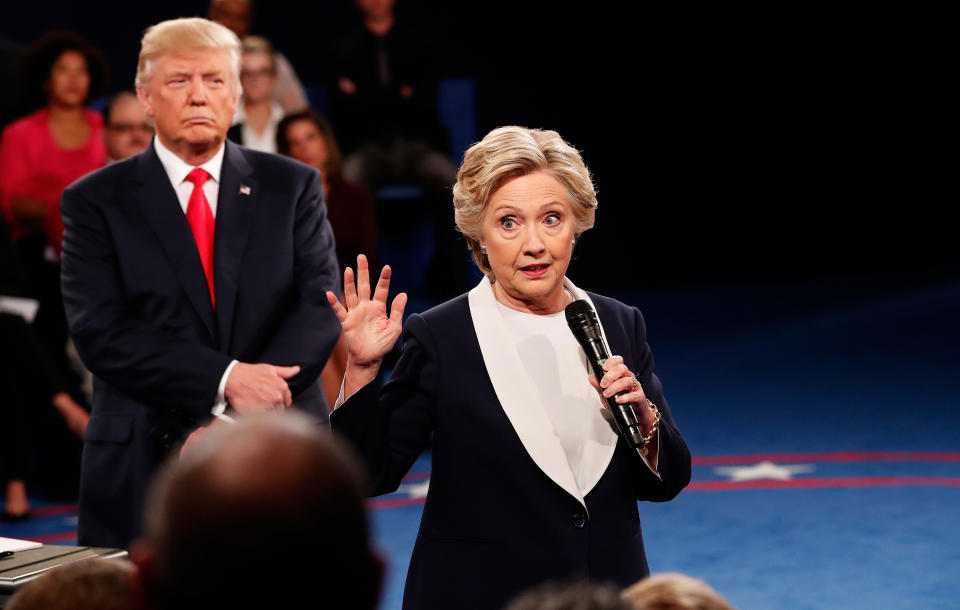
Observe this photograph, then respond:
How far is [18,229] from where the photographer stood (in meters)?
5.83

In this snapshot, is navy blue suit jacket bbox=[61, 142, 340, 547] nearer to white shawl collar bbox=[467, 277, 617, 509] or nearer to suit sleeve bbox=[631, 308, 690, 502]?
white shawl collar bbox=[467, 277, 617, 509]

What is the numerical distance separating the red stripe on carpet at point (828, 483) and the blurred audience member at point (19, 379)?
246 centimetres

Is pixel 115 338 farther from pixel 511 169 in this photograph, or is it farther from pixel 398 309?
pixel 511 169

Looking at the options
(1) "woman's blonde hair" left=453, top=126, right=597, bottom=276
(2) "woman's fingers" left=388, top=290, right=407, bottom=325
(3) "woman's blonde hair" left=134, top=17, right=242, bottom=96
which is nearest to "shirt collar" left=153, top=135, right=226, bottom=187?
(3) "woman's blonde hair" left=134, top=17, right=242, bottom=96

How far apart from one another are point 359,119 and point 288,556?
21.4 feet

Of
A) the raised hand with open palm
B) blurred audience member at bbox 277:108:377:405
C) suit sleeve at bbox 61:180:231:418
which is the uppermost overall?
blurred audience member at bbox 277:108:377:405

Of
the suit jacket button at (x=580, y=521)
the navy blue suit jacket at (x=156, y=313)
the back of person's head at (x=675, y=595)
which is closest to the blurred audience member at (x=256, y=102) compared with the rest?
the navy blue suit jacket at (x=156, y=313)

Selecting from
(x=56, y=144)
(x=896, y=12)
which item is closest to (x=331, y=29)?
(x=56, y=144)

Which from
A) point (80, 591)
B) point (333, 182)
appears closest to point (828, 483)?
point (333, 182)

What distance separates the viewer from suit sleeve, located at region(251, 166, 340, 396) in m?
2.78

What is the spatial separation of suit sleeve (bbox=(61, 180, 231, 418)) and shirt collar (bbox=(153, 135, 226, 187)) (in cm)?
17

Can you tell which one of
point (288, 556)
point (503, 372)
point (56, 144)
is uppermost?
point (56, 144)

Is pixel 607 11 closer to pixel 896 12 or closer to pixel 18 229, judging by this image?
pixel 896 12

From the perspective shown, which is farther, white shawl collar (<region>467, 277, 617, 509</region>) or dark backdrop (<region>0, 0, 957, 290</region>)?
dark backdrop (<region>0, 0, 957, 290</region>)
